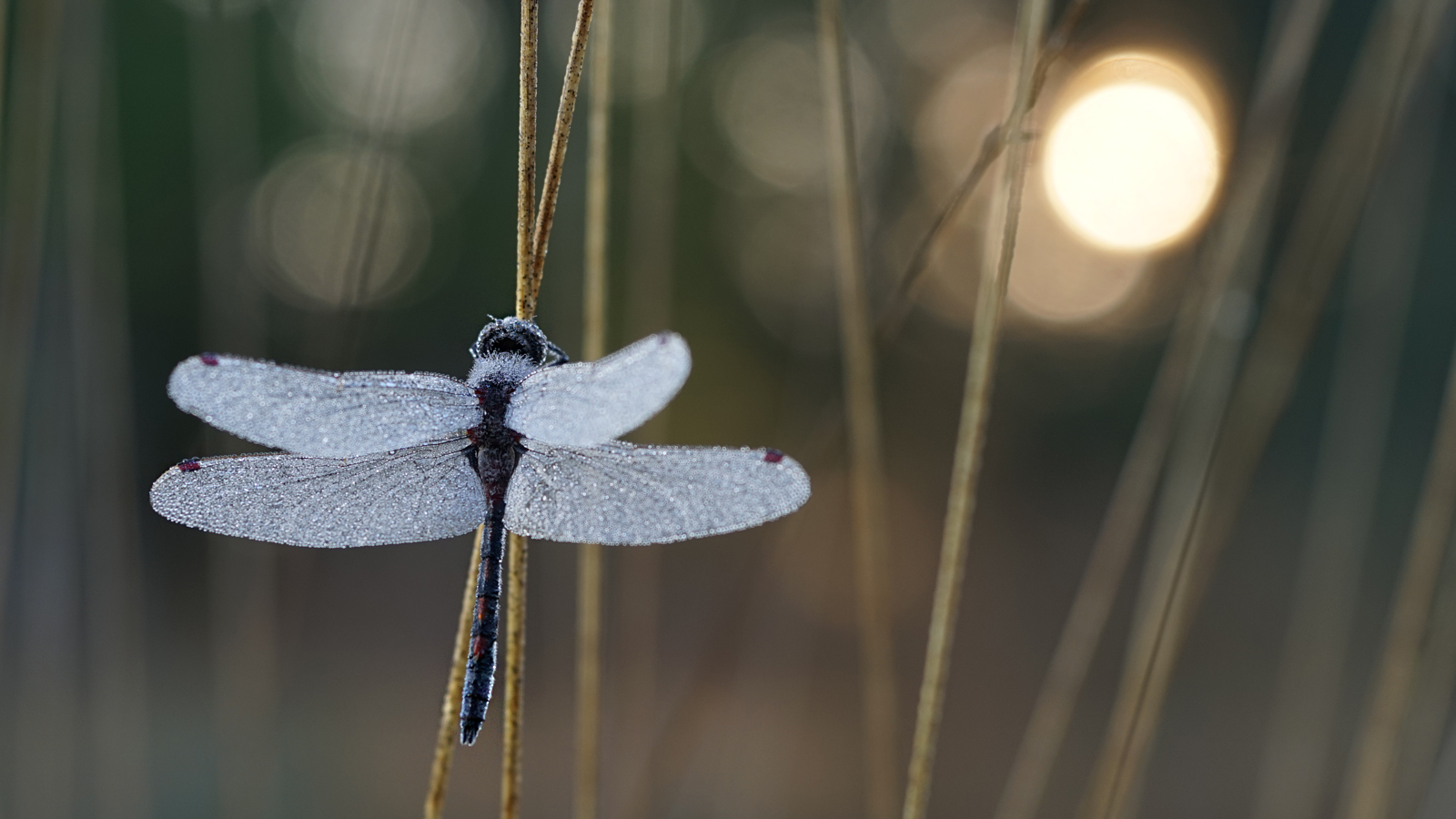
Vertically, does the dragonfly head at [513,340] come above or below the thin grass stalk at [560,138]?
below

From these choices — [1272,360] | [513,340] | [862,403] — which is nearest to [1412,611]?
[1272,360]

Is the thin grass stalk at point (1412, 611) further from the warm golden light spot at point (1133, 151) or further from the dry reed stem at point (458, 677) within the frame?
the warm golden light spot at point (1133, 151)


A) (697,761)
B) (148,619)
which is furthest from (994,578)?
(148,619)

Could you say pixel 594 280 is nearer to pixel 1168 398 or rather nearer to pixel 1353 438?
pixel 1168 398

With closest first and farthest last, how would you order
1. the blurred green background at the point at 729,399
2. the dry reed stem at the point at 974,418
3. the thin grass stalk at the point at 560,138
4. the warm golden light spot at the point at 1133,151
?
the thin grass stalk at the point at 560,138 → the dry reed stem at the point at 974,418 → the warm golden light spot at the point at 1133,151 → the blurred green background at the point at 729,399

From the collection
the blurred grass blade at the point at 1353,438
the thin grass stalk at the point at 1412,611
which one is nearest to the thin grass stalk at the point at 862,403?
the thin grass stalk at the point at 1412,611

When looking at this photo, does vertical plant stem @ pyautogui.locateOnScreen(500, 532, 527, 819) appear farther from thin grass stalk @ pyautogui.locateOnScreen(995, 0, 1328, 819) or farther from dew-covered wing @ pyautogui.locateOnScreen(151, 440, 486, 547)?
thin grass stalk @ pyautogui.locateOnScreen(995, 0, 1328, 819)

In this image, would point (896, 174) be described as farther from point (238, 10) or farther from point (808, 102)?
point (238, 10)
